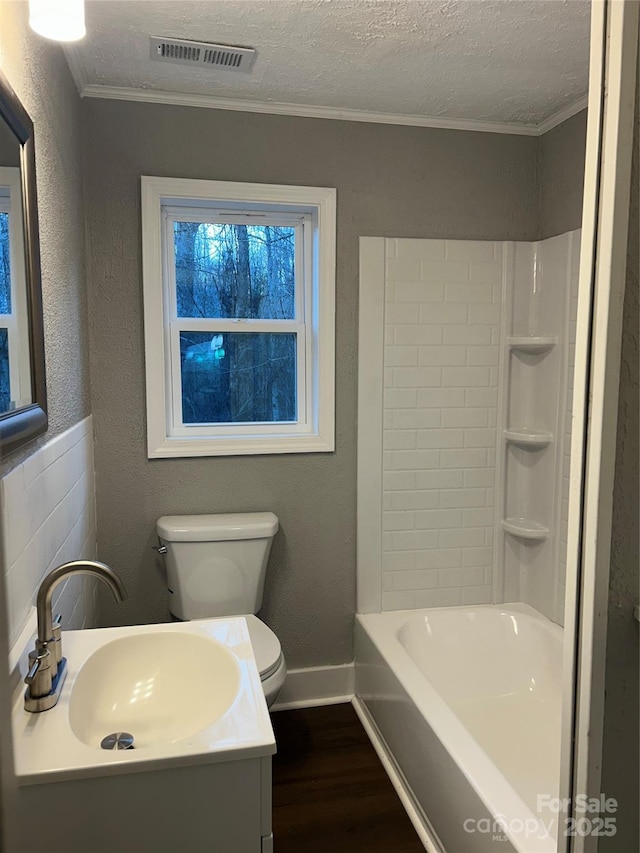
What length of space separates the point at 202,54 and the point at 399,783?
2446 mm

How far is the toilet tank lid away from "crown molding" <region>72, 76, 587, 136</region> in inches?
59.6

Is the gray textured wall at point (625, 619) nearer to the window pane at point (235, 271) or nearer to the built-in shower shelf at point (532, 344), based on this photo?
the built-in shower shelf at point (532, 344)

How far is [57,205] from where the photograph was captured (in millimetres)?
1665

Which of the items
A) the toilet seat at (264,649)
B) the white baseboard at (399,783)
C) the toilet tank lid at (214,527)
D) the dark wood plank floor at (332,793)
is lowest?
the dark wood plank floor at (332,793)

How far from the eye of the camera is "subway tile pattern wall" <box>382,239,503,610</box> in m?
2.47

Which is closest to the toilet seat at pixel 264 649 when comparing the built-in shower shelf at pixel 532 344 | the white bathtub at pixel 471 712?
the white bathtub at pixel 471 712

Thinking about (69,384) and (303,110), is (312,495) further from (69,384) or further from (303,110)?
(303,110)

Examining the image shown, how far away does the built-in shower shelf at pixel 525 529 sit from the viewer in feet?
8.18

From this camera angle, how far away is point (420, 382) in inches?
98.6

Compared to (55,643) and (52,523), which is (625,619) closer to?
(55,643)

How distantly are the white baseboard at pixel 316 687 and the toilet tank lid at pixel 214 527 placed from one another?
688 mm

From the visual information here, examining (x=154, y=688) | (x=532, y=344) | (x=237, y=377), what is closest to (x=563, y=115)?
(x=532, y=344)

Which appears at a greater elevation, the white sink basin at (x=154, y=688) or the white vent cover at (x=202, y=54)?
the white vent cover at (x=202, y=54)

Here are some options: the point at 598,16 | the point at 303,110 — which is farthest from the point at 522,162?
the point at 598,16
